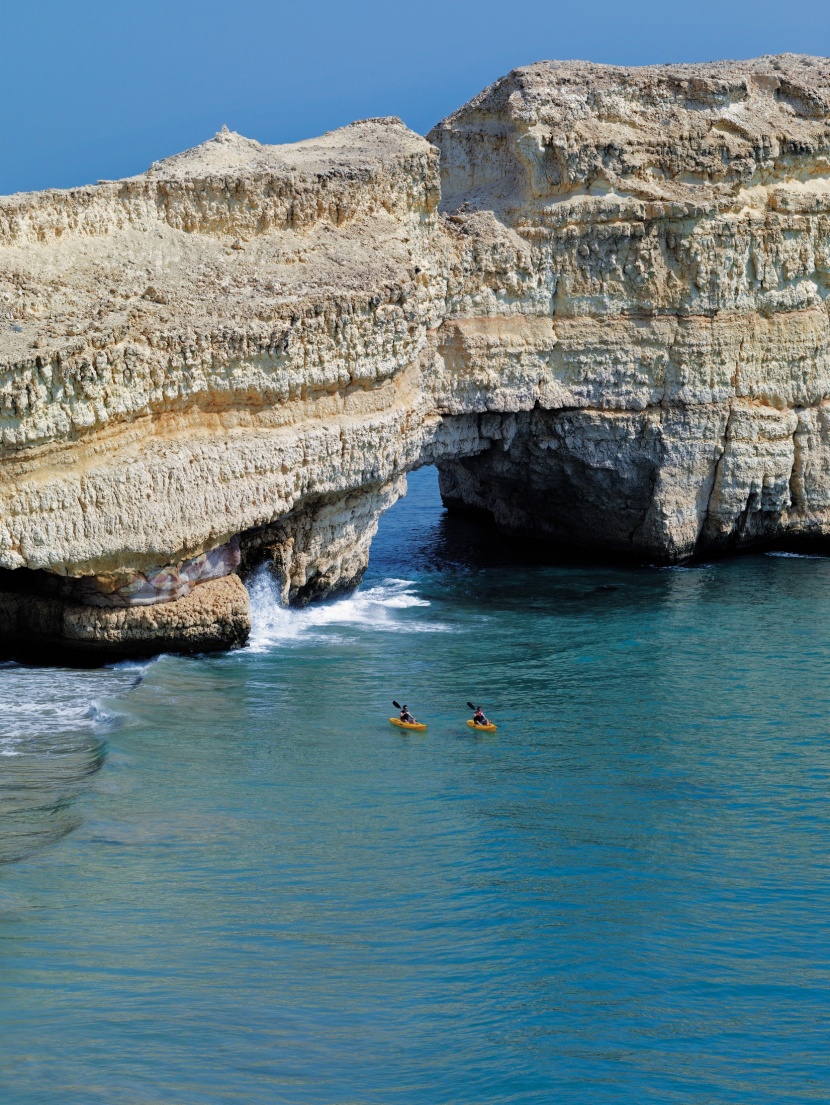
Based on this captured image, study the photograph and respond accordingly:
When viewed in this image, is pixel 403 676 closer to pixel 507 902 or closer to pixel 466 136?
pixel 507 902

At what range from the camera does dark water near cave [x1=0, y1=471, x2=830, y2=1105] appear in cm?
1393

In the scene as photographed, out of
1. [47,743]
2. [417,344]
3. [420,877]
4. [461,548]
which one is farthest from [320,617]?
[420,877]

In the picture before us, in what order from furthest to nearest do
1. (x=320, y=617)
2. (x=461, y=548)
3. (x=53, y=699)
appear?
(x=461, y=548) → (x=320, y=617) → (x=53, y=699)

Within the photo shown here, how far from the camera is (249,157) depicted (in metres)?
30.9

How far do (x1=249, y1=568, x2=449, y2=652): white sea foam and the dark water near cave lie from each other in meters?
0.60

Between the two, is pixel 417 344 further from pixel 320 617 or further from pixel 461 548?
pixel 461 548

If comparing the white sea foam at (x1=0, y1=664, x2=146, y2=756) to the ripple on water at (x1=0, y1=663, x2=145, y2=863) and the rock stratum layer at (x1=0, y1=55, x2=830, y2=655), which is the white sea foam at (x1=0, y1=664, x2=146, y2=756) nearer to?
the ripple on water at (x1=0, y1=663, x2=145, y2=863)

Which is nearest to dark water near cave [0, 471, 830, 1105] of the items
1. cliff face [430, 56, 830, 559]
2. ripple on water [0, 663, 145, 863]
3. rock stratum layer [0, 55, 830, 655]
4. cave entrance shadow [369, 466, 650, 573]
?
ripple on water [0, 663, 145, 863]

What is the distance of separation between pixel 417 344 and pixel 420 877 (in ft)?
53.5

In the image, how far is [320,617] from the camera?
32.8 m

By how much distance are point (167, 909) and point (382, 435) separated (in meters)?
16.0

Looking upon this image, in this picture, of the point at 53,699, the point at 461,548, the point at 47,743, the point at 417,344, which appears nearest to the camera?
the point at 47,743

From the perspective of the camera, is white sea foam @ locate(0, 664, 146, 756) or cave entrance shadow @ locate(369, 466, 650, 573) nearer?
white sea foam @ locate(0, 664, 146, 756)

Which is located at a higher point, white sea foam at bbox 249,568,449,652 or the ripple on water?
white sea foam at bbox 249,568,449,652
